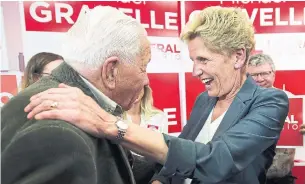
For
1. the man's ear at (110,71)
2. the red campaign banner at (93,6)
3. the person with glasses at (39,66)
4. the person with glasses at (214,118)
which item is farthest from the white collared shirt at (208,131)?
the red campaign banner at (93,6)

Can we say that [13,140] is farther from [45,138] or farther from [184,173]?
[184,173]

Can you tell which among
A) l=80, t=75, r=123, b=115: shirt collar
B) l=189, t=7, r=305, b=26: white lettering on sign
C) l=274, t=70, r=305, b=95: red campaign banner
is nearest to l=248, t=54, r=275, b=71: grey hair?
l=274, t=70, r=305, b=95: red campaign banner

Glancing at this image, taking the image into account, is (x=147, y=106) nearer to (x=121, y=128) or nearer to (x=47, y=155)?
(x=121, y=128)

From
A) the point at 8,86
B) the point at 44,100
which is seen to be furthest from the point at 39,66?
the point at 44,100

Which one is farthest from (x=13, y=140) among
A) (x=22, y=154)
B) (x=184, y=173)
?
(x=184, y=173)

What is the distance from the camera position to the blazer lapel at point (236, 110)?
4.20 feet

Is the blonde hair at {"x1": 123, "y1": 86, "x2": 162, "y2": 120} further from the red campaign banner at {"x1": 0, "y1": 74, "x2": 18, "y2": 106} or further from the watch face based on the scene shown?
the watch face

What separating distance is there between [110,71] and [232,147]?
48 centimetres

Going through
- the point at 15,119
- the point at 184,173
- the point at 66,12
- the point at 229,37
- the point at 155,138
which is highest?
the point at 66,12

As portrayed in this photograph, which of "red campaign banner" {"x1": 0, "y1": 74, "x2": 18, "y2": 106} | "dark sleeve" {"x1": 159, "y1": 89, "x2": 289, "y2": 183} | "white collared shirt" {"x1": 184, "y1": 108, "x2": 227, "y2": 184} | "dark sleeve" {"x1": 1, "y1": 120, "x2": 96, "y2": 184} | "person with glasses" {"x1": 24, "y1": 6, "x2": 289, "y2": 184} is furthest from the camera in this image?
"red campaign banner" {"x1": 0, "y1": 74, "x2": 18, "y2": 106}

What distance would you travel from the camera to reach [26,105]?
87 cm

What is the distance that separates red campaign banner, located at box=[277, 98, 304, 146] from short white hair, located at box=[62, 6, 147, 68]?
2174 millimetres

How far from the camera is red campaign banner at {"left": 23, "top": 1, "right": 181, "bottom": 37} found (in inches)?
94.3

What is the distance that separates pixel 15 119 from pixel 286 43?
2.38 metres
